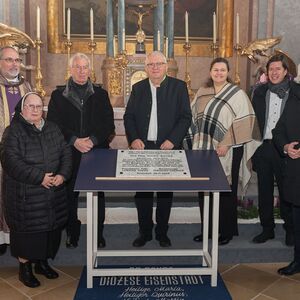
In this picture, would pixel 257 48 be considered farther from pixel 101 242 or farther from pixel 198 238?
pixel 101 242

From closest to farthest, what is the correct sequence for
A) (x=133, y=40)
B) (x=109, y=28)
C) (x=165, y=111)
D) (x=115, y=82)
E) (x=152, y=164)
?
1. (x=152, y=164)
2. (x=165, y=111)
3. (x=115, y=82)
4. (x=109, y=28)
5. (x=133, y=40)

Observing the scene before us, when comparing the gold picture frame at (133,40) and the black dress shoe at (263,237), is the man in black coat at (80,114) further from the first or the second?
the gold picture frame at (133,40)

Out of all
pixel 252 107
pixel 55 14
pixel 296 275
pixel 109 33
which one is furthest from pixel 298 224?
pixel 55 14

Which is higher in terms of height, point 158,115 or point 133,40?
point 133,40

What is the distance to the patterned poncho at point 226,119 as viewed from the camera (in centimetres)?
393

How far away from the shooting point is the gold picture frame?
22.7 ft

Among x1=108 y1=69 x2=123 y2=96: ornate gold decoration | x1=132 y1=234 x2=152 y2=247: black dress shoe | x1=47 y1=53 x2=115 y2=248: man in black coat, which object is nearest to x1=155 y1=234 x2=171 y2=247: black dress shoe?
x1=132 y1=234 x2=152 y2=247: black dress shoe

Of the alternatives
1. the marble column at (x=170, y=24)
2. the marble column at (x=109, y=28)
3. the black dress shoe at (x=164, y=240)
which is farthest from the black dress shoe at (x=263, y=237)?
the marble column at (x=109, y=28)

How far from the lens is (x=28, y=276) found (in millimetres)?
3619

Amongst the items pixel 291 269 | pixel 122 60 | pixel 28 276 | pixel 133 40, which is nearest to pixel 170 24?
pixel 122 60

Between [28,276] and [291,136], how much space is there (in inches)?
92.8

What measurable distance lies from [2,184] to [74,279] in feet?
3.26

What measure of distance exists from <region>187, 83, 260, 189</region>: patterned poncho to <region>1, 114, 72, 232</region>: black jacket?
49.7 inches

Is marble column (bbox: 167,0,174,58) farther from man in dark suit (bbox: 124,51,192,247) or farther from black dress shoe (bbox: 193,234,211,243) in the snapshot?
black dress shoe (bbox: 193,234,211,243)
